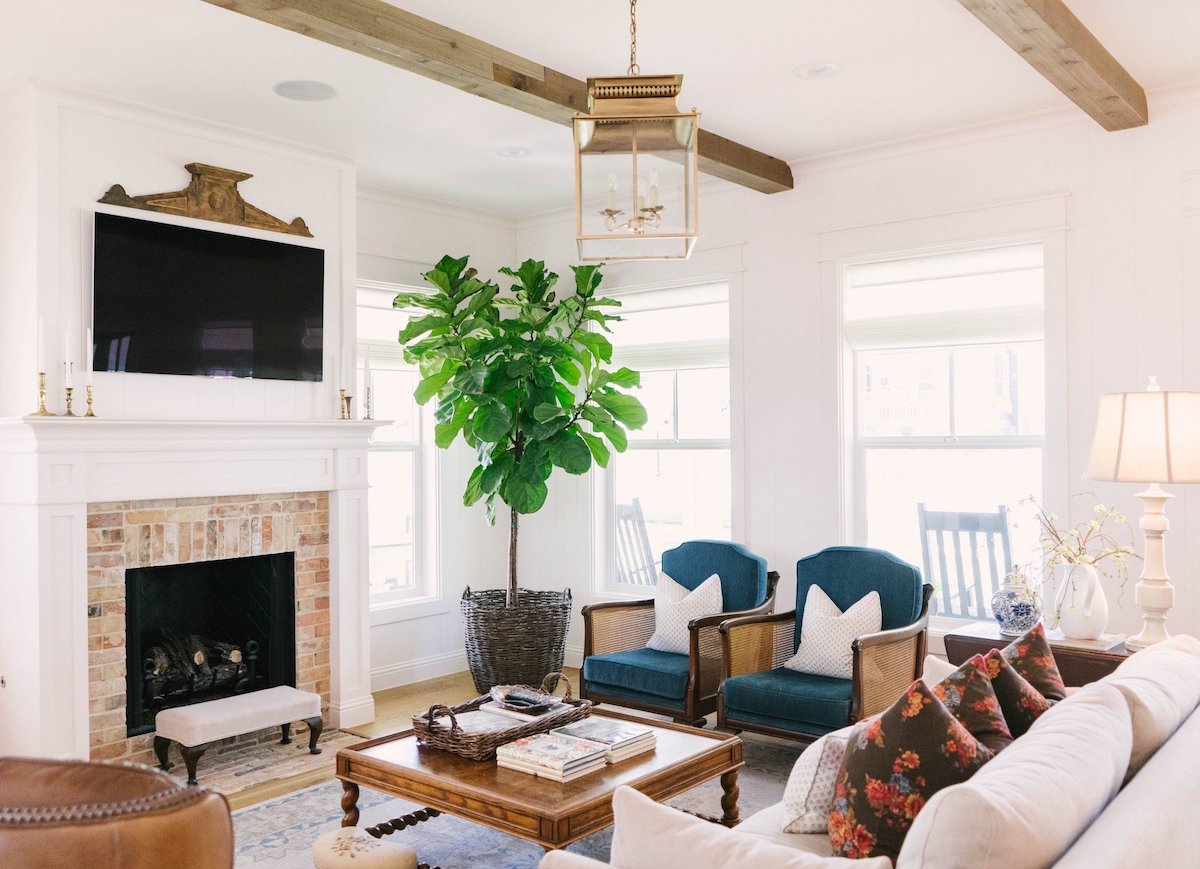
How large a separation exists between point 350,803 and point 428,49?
238cm

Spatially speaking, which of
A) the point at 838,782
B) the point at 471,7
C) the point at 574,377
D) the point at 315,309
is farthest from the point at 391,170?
the point at 838,782

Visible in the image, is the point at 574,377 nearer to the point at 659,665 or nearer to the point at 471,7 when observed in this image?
the point at 659,665

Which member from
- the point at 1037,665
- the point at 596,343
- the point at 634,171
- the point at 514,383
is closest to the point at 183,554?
the point at 514,383

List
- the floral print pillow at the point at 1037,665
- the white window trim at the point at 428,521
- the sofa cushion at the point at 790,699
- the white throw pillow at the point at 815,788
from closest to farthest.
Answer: the white throw pillow at the point at 815,788 → the floral print pillow at the point at 1037,665 → the sofa cushion at the point at 790,699 → the white window trim at the point at 428,521

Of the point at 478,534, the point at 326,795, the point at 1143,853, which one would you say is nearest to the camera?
the point at 1143,853

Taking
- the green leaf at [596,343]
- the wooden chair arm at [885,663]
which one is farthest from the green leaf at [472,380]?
the wooden chair arm at [885,663]

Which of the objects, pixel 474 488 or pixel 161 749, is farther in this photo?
pixel 474 488

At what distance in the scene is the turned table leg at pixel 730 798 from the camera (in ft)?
10.5

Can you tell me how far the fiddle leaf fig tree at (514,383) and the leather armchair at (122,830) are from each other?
3.83 m

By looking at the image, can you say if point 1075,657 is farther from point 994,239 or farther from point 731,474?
point 731,474

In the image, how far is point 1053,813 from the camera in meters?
1.49

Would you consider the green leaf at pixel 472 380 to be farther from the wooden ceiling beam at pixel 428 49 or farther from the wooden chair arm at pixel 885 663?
the wooden chair arm at pixel 885 663

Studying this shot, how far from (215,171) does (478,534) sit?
2.71 m

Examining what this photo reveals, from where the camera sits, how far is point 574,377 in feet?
17.8
